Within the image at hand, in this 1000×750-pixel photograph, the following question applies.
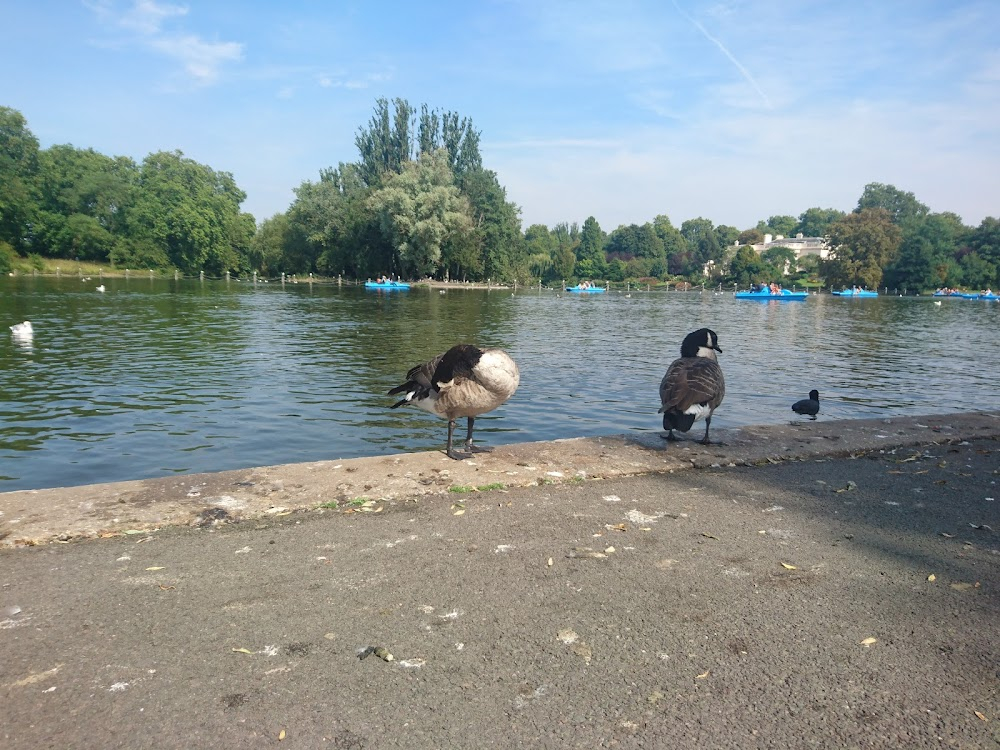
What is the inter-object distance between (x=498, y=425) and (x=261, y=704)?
10.9 meters

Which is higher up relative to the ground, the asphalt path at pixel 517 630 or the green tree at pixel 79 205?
the green tree at pixel 79 205

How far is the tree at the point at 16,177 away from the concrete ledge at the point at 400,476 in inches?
4429

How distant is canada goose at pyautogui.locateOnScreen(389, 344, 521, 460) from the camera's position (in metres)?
7.50

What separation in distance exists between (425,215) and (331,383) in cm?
6869

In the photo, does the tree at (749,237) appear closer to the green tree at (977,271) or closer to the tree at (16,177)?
the green tree at (977,271)

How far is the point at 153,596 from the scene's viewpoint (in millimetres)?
4098

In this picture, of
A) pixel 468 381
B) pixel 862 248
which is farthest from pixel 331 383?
pixel 862 248

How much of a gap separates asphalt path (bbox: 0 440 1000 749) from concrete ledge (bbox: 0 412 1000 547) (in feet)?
0.83

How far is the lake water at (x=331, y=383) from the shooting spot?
11930mm

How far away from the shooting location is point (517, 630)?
12.4 feet

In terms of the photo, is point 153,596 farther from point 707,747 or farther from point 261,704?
point 707,747

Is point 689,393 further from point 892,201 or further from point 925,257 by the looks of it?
point 892,201

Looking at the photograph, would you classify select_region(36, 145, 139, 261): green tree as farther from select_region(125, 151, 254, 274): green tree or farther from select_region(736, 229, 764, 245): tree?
Answer: select_region(736, 229, 764, 245): tree

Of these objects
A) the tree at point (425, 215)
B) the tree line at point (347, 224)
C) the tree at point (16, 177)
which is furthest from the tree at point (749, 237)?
the tree at point (16, 177)
